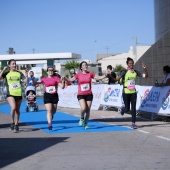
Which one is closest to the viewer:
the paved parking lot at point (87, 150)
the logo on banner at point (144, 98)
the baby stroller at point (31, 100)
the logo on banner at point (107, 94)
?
the paved parking lot at point (87, 150)

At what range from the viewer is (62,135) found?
38.2 feet

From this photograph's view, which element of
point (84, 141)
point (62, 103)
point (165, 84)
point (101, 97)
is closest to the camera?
point (84, 141)

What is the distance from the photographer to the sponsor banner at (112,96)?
1945 centimetres

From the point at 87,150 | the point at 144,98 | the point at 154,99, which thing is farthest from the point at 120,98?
the point at 87,150

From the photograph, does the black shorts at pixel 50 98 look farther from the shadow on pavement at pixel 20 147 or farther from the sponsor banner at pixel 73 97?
the sponsor banner at pixel 73 97

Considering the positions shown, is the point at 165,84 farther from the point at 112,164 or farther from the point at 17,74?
the point at 112,164

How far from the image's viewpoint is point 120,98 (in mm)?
19344

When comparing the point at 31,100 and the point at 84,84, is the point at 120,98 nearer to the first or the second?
the point at 31,100

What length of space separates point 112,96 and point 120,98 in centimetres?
88

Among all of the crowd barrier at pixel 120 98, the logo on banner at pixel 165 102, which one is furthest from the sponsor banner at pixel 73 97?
the logo on banner at pixel 165 102

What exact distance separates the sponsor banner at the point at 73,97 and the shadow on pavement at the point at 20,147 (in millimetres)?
10658

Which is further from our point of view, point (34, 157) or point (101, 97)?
point (101, 97)

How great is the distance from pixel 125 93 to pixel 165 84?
7.72 ft

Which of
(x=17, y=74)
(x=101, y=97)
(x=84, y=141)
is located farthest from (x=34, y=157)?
(x=101, y=97)
